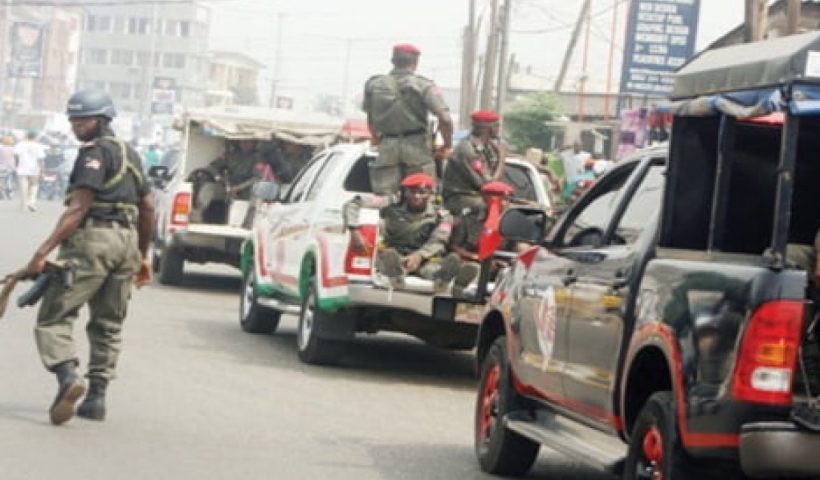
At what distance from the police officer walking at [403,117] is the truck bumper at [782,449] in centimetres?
920

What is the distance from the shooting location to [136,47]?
176m

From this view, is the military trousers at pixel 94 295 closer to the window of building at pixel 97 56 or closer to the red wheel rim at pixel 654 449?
the red wheel rim at pixel 654 449

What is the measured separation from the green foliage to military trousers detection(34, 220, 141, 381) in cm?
4242

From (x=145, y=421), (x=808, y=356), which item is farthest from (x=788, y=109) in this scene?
(x=145, y=421)

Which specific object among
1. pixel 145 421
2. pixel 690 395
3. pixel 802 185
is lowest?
pixel 145 421

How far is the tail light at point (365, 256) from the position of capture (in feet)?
49.3

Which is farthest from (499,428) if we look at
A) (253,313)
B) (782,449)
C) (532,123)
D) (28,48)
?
(28,48)

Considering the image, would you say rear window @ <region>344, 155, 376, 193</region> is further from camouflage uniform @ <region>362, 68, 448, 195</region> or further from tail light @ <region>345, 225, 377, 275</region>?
tail light @ <region>345, 225, 377, 275</region>

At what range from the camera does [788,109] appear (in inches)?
295

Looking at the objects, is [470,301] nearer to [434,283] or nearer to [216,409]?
[434,283]

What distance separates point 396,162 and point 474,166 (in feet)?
2.38

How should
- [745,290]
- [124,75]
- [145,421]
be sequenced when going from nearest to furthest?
[745,290]
[145,421]
[124,75]

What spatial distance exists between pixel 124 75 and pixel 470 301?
527ft

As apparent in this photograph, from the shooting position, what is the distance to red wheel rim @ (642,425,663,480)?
7.95 m
